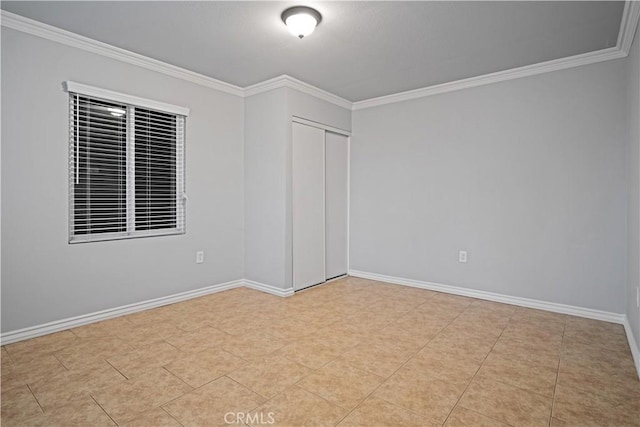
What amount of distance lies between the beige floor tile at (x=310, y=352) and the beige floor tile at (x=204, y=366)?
35 cm

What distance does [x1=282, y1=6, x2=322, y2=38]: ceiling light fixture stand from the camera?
2.53 meters

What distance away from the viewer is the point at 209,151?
405cm

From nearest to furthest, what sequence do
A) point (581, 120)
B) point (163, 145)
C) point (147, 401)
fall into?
point (147, 401) < point (581, 120) < point (163, 145)

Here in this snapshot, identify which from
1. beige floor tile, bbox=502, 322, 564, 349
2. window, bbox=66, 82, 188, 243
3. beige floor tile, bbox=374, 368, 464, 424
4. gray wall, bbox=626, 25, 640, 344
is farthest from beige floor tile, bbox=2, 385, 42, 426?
gray wall, bbox=626, 25, 640, 344

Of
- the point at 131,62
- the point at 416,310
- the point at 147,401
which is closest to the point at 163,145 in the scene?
the point at 131,62

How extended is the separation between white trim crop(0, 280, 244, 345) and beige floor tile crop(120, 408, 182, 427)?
1668mm

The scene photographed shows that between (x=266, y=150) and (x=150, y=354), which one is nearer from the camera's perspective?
(x=150, y=354)

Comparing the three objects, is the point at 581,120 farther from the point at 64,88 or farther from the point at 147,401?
the point at 64,88

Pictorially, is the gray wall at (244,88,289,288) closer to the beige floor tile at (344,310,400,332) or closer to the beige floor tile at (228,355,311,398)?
the beige floor tile at (344,310,400,332)

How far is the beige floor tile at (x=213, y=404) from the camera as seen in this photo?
179 cm

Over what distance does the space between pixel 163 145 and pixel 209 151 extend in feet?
1.73

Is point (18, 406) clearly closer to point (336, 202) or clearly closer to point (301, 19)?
point (301, 19)

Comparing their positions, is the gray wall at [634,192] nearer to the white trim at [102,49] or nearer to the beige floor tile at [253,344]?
the beige floor tile at [253,344]

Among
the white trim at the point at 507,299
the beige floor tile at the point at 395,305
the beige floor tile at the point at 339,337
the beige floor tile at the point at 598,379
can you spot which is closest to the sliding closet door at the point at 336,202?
the white trim at the point at 507,299
